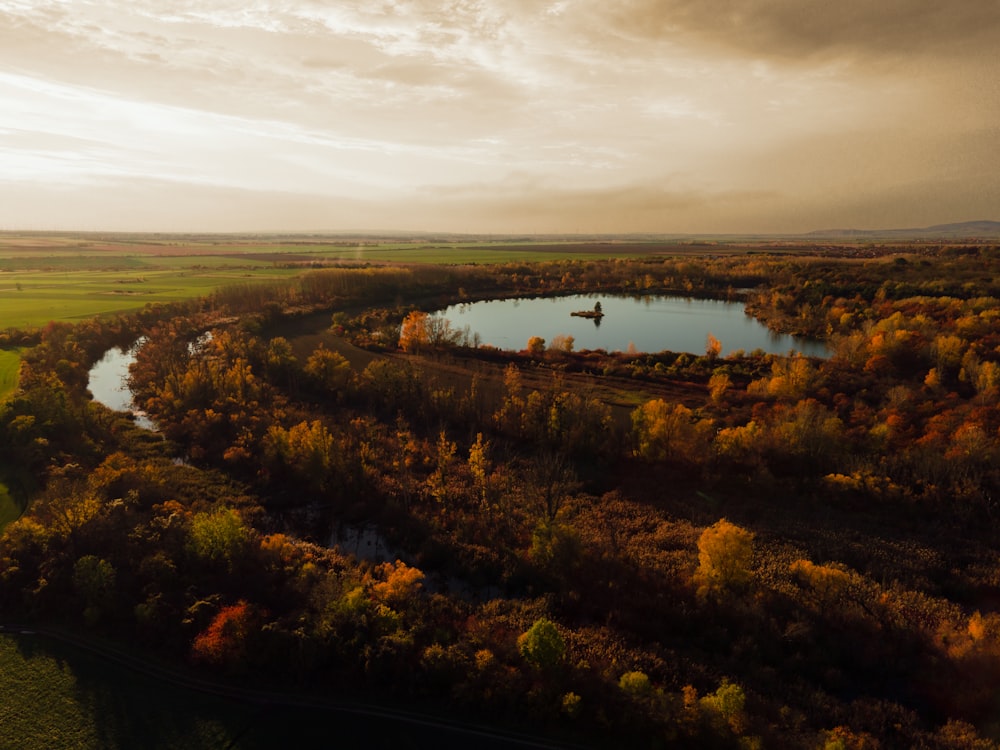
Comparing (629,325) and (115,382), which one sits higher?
(629,325)

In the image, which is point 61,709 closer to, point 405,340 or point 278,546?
point 278,546

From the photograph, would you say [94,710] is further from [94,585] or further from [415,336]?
[415,336]

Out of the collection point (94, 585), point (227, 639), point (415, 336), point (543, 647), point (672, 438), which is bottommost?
point (227, 639)

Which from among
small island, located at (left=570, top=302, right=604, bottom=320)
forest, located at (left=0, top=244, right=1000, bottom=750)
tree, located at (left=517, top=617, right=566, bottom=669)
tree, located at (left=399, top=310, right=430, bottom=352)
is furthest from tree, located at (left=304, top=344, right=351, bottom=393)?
small island, located at (left=570, top=302, right=604, bottom=320)

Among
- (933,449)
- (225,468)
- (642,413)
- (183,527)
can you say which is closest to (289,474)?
(225,468)

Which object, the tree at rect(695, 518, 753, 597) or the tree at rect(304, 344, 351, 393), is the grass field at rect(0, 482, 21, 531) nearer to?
the tree at rect(304, 344, 351, 393)

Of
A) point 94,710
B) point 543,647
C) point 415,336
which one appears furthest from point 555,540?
point 415,336
